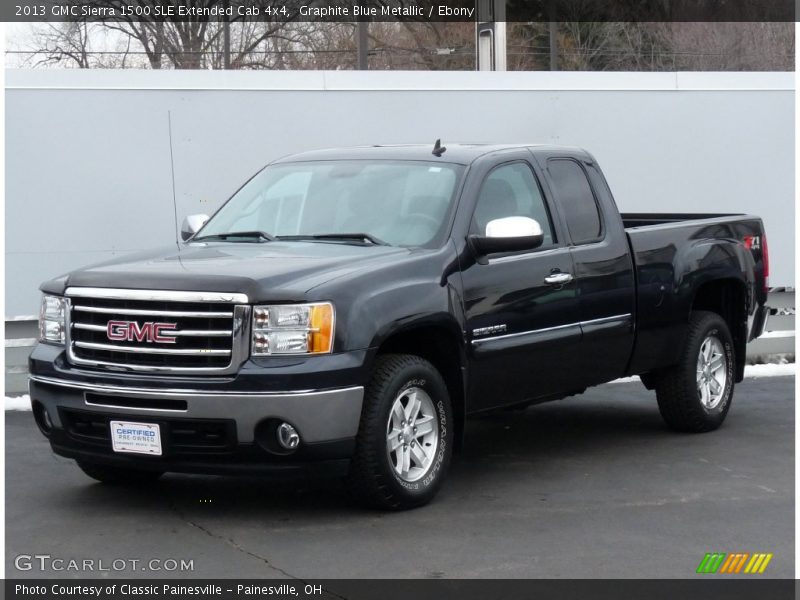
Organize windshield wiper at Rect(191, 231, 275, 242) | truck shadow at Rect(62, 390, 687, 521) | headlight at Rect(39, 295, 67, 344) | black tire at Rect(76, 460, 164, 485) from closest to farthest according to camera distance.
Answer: headlight at Rect(39, 295, 67, 344) < truck shadow at Rect(62, 390, 687, 521) < black tire at Rect(76, 460, 164, 485) < windshield wiper at Rect(191, 231, 275, 242)

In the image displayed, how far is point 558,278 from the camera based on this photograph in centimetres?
799

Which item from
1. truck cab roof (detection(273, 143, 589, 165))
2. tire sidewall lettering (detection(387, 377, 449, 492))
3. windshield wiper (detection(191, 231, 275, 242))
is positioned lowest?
tire sidewall lettering (detection(387, 377, 449, 492))

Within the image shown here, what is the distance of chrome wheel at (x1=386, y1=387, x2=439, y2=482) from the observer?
6926 millimetres

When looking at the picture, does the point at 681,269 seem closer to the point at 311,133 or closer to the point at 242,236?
the point at 242,236

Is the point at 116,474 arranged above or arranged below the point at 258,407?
below

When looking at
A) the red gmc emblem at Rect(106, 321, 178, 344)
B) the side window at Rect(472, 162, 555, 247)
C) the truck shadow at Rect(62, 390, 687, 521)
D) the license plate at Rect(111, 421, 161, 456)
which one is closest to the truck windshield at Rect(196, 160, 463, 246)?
the side window at Rect(472, 162, 555, 247)

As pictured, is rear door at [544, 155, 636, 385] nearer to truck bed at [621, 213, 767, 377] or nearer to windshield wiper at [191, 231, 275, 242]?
truck bed at [621, 213, 767, 377]

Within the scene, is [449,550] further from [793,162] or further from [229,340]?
[793,162]

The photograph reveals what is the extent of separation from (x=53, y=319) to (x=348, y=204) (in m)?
1.78

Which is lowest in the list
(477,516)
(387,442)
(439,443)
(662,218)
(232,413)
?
A: (477,516)

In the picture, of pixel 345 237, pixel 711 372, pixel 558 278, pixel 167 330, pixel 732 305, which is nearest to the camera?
pixel 167 330

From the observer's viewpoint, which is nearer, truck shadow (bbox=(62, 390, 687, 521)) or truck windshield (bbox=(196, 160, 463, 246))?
truck shadow (bbox=(62, 390, 687, 521))

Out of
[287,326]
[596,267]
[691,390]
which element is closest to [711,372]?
[691,390]
